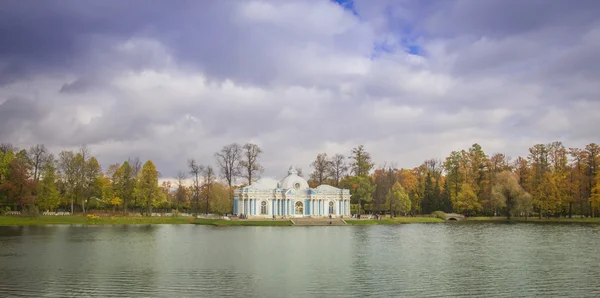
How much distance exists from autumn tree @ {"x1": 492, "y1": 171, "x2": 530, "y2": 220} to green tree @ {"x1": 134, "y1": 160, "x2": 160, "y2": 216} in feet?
165

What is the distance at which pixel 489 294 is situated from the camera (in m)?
19.0

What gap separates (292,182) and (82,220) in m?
31.6

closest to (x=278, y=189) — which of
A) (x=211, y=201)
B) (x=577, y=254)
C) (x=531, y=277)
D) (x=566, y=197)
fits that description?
(x=211, y=201)

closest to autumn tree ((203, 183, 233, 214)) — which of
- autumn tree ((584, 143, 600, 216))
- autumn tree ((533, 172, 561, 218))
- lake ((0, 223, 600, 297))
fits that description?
lake ((0, 223, 600, 297))

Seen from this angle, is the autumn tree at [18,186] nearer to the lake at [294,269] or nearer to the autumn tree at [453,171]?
the lake at [294,269]

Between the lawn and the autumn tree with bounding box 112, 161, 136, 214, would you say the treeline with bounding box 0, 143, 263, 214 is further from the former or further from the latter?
the lawn

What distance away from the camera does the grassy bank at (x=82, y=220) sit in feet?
185

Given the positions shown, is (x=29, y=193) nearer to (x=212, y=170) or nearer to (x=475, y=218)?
(x=212, y=170)

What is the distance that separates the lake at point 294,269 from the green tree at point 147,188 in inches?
1275

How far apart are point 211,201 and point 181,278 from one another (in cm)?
5350

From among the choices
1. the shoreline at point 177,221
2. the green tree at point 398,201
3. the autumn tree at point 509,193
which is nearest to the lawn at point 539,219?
the shoreline at point 177,221

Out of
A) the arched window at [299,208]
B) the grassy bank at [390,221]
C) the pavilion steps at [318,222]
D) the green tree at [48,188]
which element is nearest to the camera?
the green tree at [48,188]

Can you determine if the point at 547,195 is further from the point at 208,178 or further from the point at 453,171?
the point at 208,178

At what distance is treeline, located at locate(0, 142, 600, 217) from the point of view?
66.0 metres
